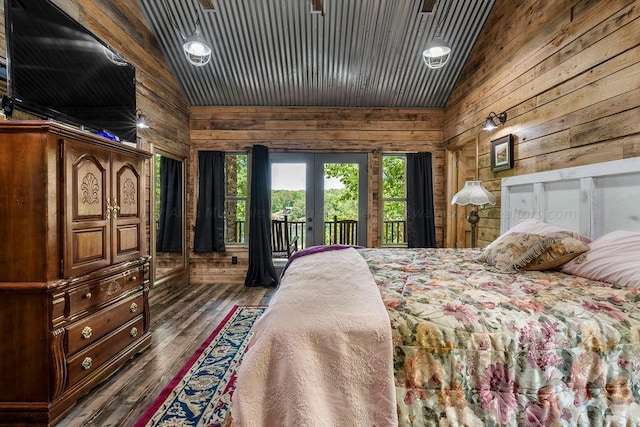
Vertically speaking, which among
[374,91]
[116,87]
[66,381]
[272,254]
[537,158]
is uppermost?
[374,91]

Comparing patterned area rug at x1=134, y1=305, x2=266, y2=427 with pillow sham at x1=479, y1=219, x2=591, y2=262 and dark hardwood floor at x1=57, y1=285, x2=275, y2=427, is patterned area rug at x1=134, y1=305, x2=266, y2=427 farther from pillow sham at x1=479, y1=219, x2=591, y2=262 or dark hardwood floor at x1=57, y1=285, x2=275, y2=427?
pillow sham at x1=479, y1=219, x2=591, y2=262

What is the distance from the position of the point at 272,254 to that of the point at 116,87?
2880 mm

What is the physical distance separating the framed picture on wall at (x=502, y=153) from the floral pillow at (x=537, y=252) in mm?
1305

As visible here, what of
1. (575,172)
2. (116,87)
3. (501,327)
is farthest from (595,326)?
(116,87)

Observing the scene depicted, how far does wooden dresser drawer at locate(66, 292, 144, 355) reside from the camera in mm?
1713

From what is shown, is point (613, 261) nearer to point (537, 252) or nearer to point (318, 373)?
point (537, 252)

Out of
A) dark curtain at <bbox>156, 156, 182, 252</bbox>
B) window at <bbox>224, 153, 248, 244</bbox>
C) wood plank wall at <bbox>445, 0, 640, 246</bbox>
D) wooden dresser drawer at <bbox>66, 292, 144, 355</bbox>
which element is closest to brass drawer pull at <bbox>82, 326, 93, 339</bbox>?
wooden dresser drawer at <bbox>66, 292, 144, 355</bbox>

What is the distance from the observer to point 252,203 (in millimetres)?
4535

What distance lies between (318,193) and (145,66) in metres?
2.66

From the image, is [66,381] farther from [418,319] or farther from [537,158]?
[537,158]

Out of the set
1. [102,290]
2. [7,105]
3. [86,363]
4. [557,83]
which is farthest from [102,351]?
[557,83]

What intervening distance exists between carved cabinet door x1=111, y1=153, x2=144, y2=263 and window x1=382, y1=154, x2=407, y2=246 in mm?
3371

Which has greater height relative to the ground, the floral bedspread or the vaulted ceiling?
the vaulted ceiling

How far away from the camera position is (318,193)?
4684 millimetres
